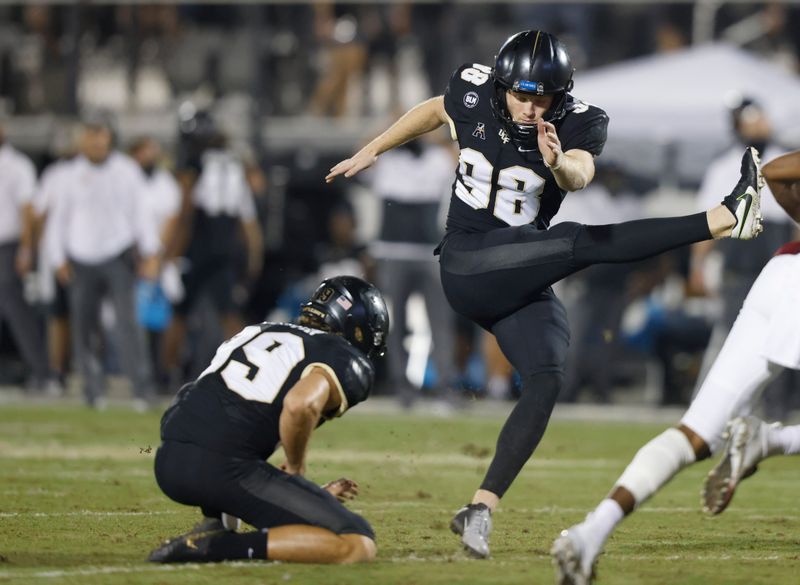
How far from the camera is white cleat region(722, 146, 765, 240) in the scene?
5773 millimetres

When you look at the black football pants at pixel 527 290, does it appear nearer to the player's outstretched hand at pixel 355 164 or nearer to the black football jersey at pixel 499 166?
the black football jersey at pixel 499 166

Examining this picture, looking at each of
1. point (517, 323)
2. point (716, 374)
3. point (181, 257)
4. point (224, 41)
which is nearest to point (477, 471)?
point (517, 323)

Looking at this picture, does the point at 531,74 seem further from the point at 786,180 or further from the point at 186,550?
the point at 186,550

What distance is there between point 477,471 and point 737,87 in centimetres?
625

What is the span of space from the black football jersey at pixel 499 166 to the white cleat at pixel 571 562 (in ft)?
6.31

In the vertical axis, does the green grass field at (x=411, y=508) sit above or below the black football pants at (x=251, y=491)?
below

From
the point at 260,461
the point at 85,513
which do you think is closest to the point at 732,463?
the point at 260,461

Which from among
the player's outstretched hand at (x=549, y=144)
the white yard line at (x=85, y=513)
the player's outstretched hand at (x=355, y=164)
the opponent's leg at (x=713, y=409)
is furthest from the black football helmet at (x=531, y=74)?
the white yard line at (x=85, y=513)

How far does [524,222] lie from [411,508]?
73.0 inches

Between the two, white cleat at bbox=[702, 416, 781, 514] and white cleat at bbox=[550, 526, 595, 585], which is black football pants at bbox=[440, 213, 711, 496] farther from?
white cleat at bbox=[550, 526, 595, 585]

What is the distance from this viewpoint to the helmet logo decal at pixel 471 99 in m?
6.76

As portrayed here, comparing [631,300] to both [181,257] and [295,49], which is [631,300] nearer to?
[181,257]

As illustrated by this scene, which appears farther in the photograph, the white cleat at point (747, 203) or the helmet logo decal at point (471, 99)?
the helmet logo decal at point (471, 99)

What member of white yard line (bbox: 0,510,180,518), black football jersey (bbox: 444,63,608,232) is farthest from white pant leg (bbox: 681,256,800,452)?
white yard line (bbox: 0,510,180,518)
